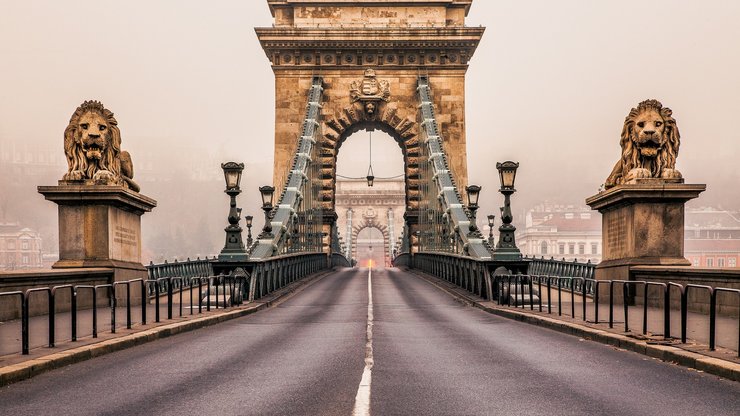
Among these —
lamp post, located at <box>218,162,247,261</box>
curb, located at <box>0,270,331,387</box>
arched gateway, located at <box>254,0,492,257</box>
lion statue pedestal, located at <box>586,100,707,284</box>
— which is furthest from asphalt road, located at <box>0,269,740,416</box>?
arched gateway, located at <box>254,0,492,257</box>

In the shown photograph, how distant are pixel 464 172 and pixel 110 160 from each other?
32.7 metres

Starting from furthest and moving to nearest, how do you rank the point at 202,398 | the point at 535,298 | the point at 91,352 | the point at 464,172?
the point at 464,172
the point at 535,298
the point at 91,352
the point at 202,398

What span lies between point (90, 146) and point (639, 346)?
41.9ft

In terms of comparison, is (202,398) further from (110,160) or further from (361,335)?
(110,160)

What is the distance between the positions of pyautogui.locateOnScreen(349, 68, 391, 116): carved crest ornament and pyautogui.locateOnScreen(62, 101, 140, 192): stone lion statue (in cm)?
3163

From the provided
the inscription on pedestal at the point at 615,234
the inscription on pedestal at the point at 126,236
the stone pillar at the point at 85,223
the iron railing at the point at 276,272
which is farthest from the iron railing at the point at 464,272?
the stone pillar at the point at 85,223

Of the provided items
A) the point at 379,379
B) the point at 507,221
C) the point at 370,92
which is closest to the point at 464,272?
the point at 507,221

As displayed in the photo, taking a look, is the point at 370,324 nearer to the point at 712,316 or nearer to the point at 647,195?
the point at 647,195

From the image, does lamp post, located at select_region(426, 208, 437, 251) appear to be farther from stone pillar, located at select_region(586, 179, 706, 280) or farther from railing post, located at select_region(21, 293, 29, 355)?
Answer: railing post, located at select_region(21, 293, 29, 355)

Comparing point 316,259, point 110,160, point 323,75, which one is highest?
point 323,75

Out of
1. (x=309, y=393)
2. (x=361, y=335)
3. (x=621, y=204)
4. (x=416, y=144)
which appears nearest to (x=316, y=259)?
(x=416, y=144)

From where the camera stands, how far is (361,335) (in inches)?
588

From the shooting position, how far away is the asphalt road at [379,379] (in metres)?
7.93

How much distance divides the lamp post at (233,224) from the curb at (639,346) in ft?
22.3
